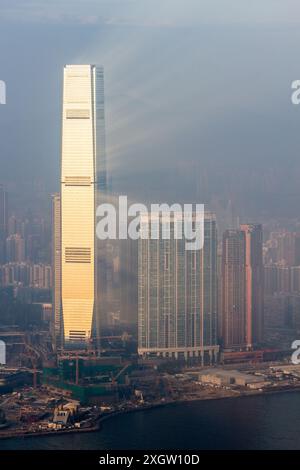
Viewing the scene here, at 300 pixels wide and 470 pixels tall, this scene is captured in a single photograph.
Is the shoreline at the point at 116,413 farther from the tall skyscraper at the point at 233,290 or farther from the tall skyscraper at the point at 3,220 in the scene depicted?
the tall skyscraper at the point at 3,220

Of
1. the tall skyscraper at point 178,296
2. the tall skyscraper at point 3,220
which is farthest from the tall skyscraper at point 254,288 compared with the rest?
the tall skyscraper at point 3,220

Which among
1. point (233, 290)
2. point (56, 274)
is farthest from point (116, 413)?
point (233, 290)

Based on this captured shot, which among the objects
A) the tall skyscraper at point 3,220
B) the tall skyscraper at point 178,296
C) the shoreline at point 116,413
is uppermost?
the tall skyscraper at point 3,220
